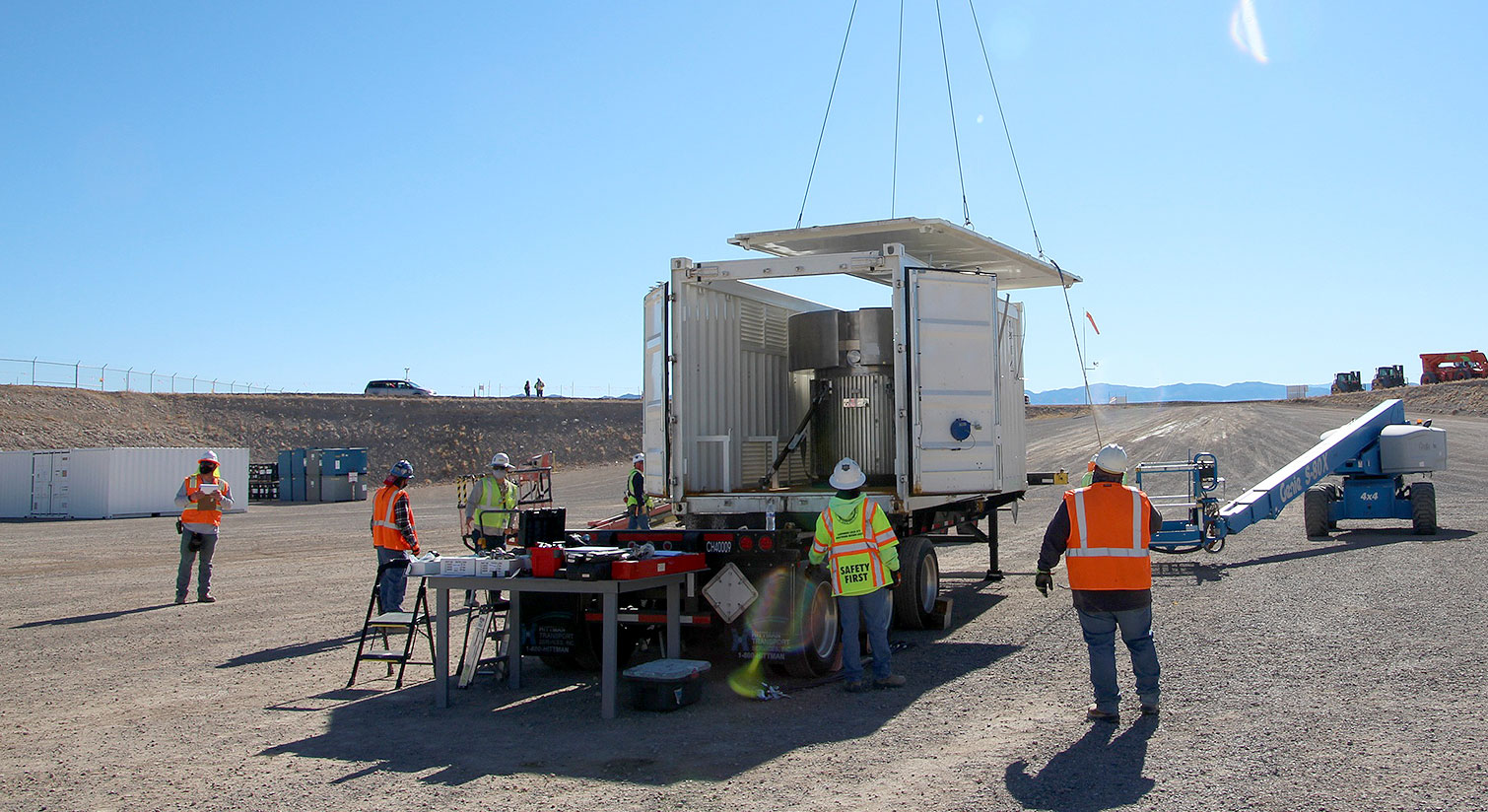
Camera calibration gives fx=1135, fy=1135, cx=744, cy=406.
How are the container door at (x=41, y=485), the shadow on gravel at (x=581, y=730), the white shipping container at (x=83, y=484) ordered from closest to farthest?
the shadow on gravel at (x=581, y=730) < the white shipping container at (x=83, y=484) < the container door at (x=41, y=485)

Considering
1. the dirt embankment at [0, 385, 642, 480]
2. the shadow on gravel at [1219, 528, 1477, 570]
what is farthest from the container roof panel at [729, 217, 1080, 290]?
the dirt embankment at [0, 385, 642, 480]

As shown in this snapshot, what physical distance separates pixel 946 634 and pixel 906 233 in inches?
142

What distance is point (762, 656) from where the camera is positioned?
8203 mm

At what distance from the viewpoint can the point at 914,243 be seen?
1068cm

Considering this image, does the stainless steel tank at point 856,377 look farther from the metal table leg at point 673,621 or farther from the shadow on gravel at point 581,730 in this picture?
the metal table leg at point 673,621

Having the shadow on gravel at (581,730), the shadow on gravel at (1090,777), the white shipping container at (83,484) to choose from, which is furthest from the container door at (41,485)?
the shadow on gravel at (1090,777)

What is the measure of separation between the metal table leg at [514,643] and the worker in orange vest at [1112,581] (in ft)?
13.2

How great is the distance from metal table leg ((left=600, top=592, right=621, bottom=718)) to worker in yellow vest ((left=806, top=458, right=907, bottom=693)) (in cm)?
147

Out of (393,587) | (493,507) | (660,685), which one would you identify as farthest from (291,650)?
(660,685)

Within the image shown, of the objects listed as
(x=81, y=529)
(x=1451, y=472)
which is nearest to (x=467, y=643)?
(x=81, y=529)

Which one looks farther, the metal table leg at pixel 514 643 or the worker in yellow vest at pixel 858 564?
the metal table leg at pixel 514 643

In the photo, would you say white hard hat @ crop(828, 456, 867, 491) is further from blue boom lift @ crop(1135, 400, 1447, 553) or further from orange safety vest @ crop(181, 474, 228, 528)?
orange safety vest @ crop(181, 474, 228, 528)

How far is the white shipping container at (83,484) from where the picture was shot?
1232 inches

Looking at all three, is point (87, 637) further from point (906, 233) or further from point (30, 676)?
point (906, 233)
